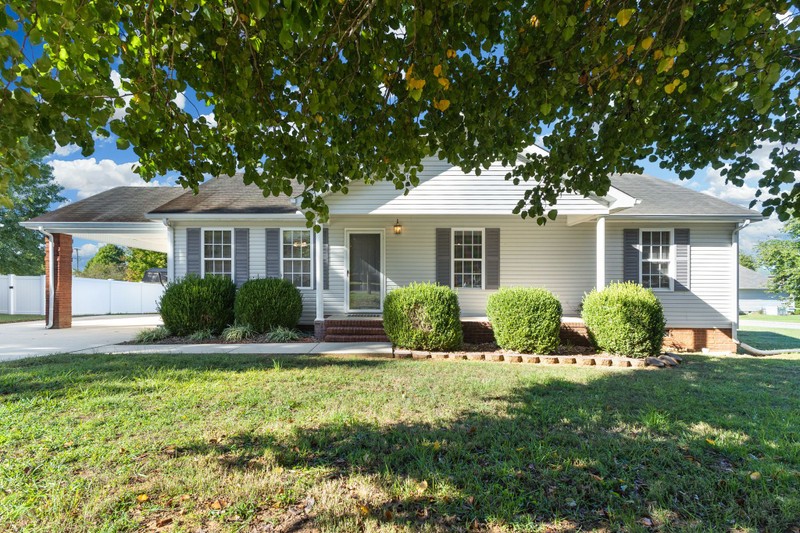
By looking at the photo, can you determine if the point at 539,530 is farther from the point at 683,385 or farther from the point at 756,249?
the point at 756,249

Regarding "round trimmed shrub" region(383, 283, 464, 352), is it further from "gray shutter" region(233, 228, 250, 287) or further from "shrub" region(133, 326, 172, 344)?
"shrub" region(133, 326, 172, 344)

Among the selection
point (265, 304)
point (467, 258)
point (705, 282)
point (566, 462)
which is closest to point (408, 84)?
point (566, 462)

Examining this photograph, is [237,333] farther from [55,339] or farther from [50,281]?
[50,281]

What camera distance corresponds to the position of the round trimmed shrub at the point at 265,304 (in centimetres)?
873

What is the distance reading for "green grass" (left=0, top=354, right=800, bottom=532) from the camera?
233 cm

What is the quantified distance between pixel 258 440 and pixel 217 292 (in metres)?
6.53

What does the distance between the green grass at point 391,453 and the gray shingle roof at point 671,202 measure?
5293mm

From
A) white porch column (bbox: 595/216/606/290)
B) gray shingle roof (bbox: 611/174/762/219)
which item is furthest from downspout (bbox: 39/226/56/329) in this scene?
gray shingle roof (bbox: 611/174/762/219)

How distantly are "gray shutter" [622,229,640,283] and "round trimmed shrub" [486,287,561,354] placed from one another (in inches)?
138

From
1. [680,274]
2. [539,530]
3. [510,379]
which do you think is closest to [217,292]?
[510,379]

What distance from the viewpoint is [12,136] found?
6.59ft

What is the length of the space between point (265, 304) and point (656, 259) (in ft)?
32.9

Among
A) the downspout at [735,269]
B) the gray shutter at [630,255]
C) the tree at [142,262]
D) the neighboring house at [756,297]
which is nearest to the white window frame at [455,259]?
the gray shutter at [630,255]

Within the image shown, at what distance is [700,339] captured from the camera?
942cm
